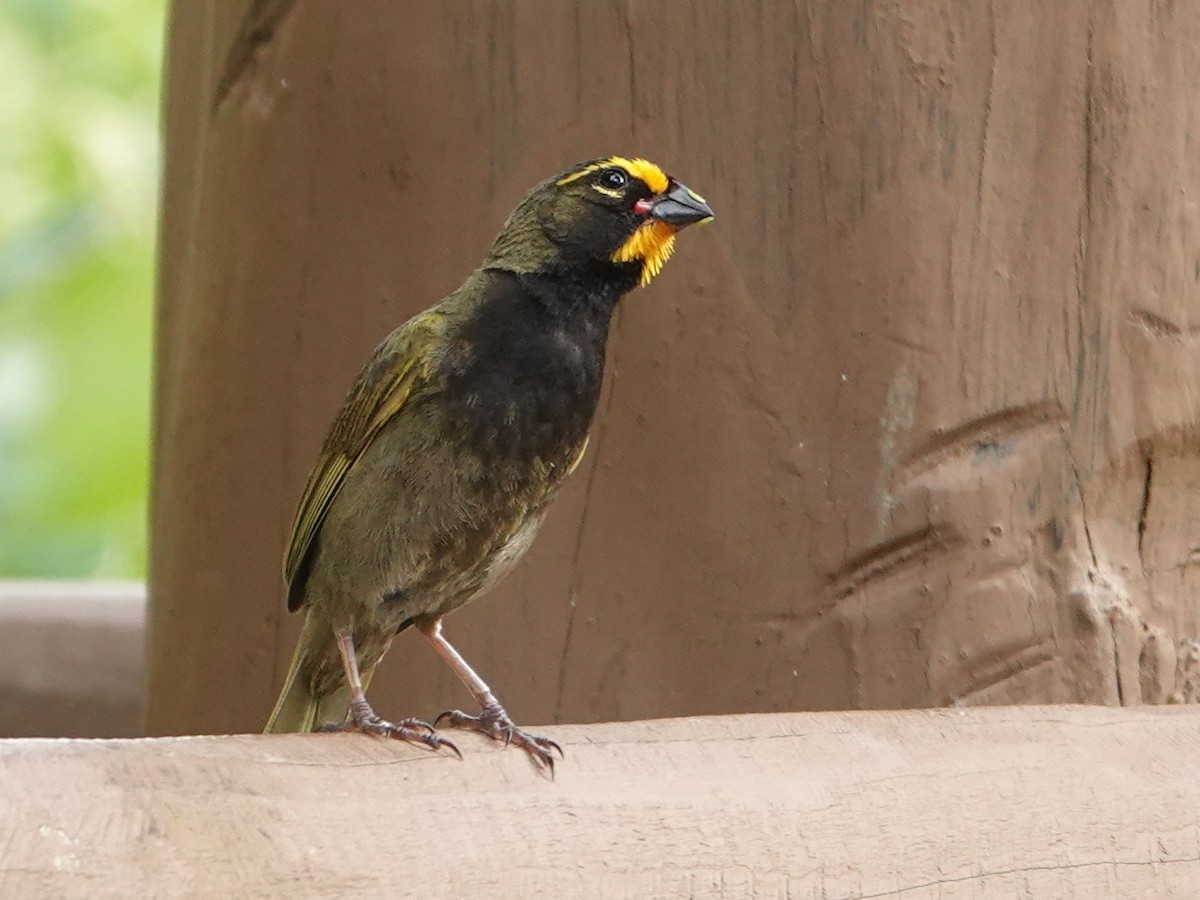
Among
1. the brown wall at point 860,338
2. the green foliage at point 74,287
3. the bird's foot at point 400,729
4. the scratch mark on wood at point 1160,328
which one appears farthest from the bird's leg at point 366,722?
the green foliage at point 74,287

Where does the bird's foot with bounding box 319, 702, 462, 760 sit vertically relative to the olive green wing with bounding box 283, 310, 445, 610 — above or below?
below

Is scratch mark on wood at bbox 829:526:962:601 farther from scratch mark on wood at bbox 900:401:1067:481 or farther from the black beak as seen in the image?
the black beak

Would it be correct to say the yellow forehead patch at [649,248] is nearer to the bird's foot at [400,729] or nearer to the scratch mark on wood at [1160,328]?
the scratch mark on wood at [1160,328]

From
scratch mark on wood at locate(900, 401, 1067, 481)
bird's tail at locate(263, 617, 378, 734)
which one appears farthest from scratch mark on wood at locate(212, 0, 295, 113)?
scratch mark on wood at locate(900, 401, 1067, 481)

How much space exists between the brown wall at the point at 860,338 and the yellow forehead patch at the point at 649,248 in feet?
0.21

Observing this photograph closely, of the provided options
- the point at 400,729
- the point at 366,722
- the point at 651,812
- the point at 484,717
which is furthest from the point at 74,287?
the point at 651,812

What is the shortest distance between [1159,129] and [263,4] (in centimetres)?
203

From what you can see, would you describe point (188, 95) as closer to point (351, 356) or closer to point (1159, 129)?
point (351, 356)

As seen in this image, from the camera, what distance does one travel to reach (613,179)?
3.50 meters

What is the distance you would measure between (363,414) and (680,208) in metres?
0.84

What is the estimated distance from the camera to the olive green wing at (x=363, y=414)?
141 inches

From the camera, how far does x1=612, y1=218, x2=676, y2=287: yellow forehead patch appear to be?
3512 millimetres

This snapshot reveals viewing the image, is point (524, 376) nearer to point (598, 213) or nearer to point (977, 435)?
point (598, 213)

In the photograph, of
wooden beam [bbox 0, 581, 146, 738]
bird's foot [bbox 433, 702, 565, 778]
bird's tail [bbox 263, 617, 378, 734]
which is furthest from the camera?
wooden beam [bbox 0, 581, 146, 738]
